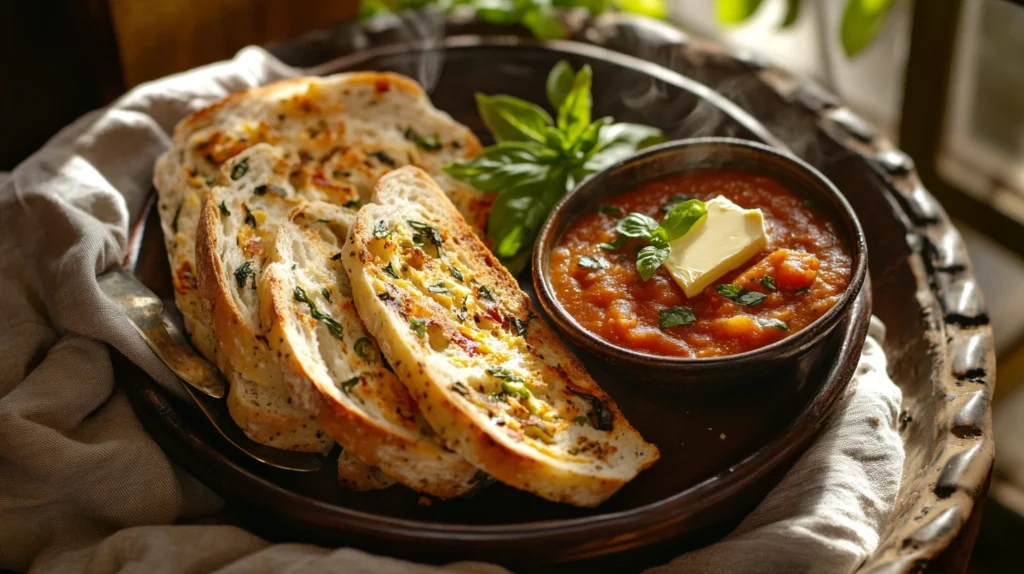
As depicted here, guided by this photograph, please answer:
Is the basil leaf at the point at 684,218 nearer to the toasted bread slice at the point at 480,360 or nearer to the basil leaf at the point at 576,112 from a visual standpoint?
the toasted bread slice at the point at 480,360

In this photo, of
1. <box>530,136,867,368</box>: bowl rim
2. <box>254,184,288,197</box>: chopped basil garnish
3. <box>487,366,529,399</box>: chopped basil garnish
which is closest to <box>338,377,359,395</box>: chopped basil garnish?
<box>487,366,529,399</box>: chopped basil garnish

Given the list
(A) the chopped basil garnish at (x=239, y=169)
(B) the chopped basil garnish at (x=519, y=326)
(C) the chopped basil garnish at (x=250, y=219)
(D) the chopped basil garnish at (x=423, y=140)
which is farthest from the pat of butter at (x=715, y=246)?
(A) the chopped basil garnish at (x=239, y=169)

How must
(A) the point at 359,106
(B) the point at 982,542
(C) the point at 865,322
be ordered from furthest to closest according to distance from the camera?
(B) the point at 982,542, (A) the point at 359,106, (C) the point at 865,322

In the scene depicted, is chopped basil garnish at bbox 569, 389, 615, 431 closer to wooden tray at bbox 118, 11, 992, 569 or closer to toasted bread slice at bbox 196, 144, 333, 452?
wooden tray at bbox 118, 11, 992, 569

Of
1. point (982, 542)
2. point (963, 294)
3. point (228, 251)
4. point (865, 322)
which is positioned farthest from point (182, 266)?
point (982, 542)

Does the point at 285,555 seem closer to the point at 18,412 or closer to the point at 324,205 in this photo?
the point at 18,412
